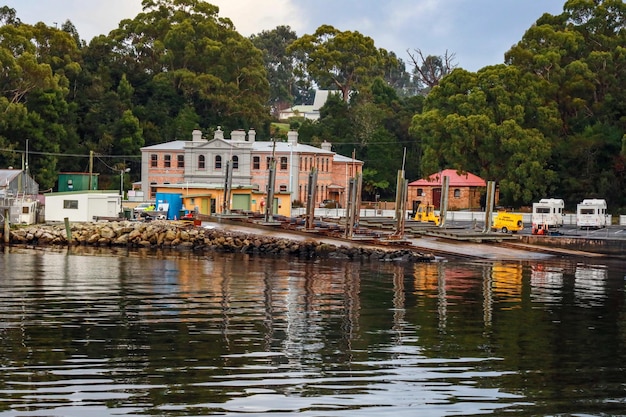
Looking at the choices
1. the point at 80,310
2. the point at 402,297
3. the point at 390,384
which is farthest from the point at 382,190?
the point at 390,384

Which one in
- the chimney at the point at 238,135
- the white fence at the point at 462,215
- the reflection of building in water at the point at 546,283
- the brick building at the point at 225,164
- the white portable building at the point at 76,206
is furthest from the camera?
the chimney at the point at 238,135

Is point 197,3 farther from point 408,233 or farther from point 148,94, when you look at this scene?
point 408,233

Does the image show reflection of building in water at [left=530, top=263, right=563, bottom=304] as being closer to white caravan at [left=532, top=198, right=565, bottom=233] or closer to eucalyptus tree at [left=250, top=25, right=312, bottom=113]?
white caravan at [left=532, top=198, right=565, bottom=233]

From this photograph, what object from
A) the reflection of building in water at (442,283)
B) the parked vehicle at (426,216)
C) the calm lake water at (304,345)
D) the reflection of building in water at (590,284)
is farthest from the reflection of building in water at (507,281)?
the parked vehicle at (426,216)

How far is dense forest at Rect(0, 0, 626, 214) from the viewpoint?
92375 mm

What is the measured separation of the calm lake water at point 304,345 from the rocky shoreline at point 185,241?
34.4 ft

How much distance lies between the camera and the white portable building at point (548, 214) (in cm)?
7925

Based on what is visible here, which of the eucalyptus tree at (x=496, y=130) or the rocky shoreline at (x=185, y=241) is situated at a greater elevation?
the eucalyptus tree at (x=496, y=130)

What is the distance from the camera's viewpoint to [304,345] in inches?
991

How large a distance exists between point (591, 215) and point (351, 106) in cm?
4569

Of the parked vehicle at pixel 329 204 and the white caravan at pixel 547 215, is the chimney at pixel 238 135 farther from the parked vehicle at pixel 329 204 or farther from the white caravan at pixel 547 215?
the white caravan at pixel 547 215

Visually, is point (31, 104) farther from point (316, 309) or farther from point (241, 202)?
point (316, 309)

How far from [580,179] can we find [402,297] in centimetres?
6057

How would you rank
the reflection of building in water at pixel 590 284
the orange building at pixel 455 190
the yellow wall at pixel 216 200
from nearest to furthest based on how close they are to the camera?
→ the reflection of building in water at pixel 590 284 < the yellow wall at pixel 216 200 < the orange building at pixel 455 190
